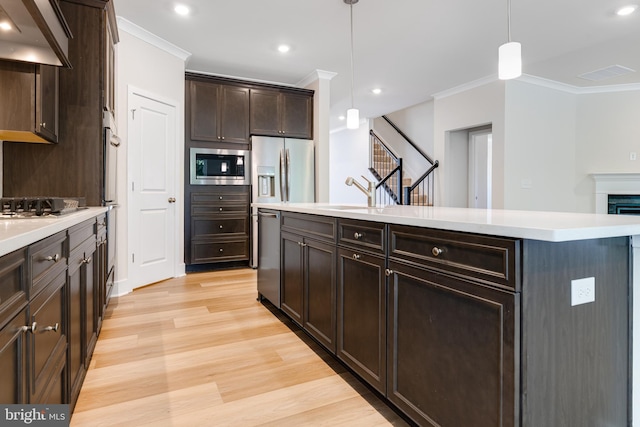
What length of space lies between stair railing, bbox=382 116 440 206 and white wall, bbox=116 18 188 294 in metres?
4.04

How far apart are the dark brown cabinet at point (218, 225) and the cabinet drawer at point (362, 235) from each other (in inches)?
122

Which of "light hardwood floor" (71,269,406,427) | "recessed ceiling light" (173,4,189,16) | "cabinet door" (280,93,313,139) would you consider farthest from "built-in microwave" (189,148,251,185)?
"light hardwood floor" (71,269,406,427)

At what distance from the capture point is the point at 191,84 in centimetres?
461

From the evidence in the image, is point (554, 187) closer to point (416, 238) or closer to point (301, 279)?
point (301, 279)

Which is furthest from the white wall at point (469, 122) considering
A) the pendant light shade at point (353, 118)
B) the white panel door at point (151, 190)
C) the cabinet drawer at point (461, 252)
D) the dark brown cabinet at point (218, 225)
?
the cabinet drawer at point (461, 252)

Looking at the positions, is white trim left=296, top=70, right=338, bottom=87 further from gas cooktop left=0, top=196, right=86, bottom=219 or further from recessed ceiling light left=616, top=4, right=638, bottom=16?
gas cooktop left=0, top=196, right=86, bottom=219

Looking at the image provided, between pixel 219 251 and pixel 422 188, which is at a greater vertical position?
pixel 422 188

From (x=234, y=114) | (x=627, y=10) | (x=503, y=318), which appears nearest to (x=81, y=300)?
(x=503, y=318)

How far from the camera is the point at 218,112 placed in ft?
15.6

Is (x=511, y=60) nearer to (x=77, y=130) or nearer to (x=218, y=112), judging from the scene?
(x=77, y=130)

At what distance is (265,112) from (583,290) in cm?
451

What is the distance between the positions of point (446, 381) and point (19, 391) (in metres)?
1.26

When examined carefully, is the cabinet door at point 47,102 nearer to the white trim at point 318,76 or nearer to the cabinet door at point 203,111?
the cabinet door at point 203,111

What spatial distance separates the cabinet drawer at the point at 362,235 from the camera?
1.64 meters
